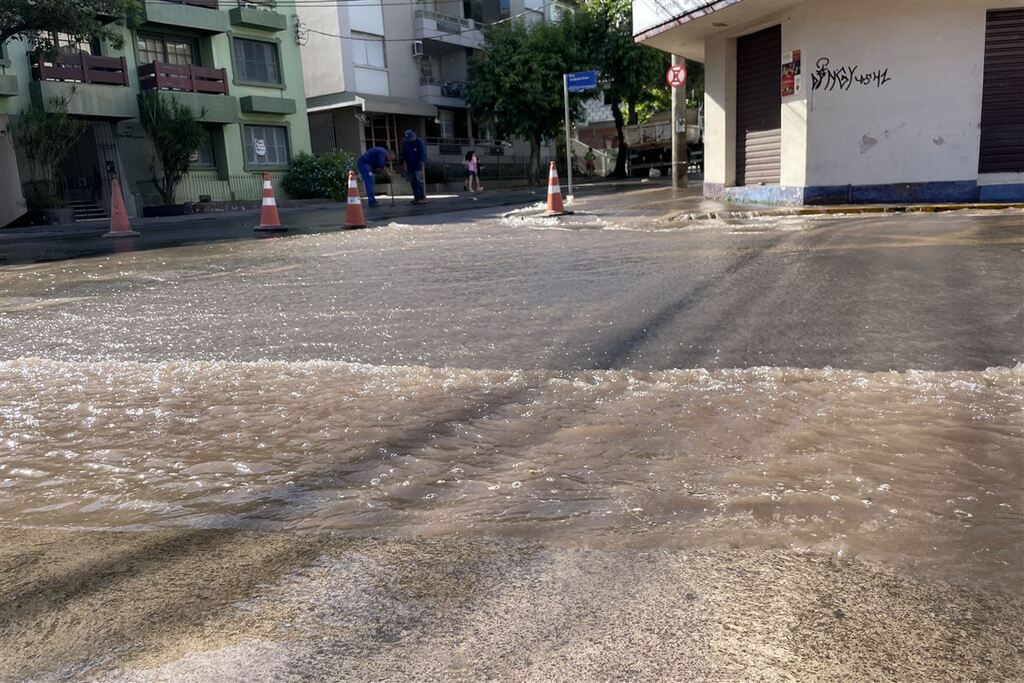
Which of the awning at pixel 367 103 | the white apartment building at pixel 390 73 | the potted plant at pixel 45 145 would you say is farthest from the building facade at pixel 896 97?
the white apartment building at pixel 390 73

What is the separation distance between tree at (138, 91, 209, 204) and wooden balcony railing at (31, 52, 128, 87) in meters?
0.88

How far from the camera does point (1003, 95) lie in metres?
12.4

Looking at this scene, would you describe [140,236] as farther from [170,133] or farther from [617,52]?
[617,52]

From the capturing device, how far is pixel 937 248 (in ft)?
23.3

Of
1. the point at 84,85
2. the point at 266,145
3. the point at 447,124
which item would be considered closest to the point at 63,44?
the point at 84,85

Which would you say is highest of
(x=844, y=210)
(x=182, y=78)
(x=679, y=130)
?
(x=182, y=78)

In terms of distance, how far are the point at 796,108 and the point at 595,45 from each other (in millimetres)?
24119

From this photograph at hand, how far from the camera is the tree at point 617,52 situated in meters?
33.7

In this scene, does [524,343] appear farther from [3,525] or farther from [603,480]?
[3,525]

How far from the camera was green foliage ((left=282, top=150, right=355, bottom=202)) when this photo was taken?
88.4 ft

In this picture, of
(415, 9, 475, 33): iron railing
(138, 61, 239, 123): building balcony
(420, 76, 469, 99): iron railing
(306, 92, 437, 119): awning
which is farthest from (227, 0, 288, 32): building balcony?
(420, 76, 469, 99): iron railing

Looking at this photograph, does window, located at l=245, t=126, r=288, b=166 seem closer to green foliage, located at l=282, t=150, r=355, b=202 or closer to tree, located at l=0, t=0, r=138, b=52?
green foliage, located at l=282, t=150, r=355, b=202

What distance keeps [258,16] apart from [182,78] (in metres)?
4.10

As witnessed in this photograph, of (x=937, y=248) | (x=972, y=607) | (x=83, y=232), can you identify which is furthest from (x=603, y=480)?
(x=83, y=232)
